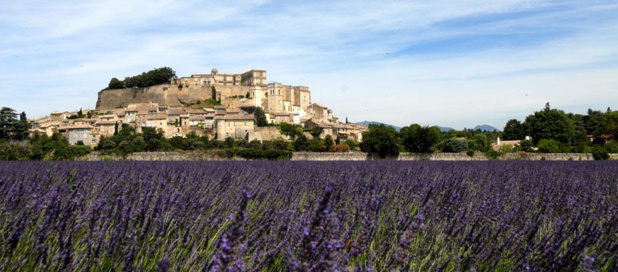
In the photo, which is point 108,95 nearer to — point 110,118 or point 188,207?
point 110,118

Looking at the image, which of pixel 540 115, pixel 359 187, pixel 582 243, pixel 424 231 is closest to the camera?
pixel 582 243

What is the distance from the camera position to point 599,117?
73.8 m

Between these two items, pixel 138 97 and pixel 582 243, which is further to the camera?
pixel 138 97

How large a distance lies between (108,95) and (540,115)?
57.3 metres

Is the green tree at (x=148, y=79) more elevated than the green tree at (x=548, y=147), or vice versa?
the green tree at (x=148, y=79)

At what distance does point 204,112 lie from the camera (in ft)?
233

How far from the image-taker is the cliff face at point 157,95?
80.1 m

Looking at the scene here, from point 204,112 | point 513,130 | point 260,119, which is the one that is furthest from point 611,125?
point 204,112

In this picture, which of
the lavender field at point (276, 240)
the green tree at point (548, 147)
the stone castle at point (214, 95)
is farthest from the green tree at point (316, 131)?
the lavender field at point (276, 240)

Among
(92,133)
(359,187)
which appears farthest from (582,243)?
(92,133)

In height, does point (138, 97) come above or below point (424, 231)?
above

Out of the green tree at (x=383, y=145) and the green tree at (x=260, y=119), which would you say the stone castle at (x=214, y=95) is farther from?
the green tree at (x=383, y=145)

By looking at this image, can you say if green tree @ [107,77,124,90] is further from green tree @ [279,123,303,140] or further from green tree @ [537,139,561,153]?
green tree @ [537,139,561,153]

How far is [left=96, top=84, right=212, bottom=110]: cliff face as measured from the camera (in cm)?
8012
